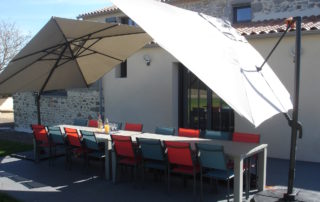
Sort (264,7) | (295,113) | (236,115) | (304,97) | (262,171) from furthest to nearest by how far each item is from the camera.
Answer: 1. (264,7)
2. (236,115)
3. (304,97)
4. (262,171)
5. (295,113)

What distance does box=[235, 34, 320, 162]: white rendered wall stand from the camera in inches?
274

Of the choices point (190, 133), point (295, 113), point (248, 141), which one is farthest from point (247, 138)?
point (295, 113)

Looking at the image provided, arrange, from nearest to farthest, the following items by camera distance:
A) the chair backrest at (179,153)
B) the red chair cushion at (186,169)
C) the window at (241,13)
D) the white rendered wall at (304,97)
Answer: the chair backrest at (179,153) < the red chair cushion at (186,169) < the white rendered wall at (304,97) < the window at (241,13)

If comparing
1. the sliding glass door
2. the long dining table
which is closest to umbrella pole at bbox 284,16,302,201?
the long dining table

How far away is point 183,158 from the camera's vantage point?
5023 mm

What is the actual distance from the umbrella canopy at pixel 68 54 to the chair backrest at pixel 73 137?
1651mm

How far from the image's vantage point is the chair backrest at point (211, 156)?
464 centimetres

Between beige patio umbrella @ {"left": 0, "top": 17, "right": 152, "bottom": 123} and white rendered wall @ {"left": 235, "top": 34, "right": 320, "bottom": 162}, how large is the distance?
3.01 m

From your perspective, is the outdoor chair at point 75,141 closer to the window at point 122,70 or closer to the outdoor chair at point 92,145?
the outdoor chair at point 92,145

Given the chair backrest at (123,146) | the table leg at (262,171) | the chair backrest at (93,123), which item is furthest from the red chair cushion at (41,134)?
the table leg at (262,171)

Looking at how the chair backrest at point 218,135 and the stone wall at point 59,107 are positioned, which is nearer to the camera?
the chair backrest at point 218,135

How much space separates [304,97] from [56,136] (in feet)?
17.6

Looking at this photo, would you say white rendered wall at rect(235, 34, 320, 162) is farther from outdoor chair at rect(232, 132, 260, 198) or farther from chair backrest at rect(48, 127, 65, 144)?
chair backrest at rect(48, 127, 65, 144)

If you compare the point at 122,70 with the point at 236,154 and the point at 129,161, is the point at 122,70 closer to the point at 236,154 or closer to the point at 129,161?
the point at 129,161
